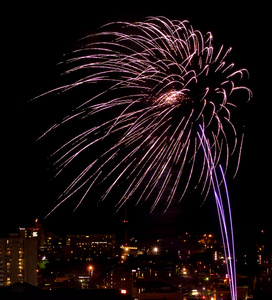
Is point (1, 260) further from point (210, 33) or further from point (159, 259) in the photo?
point (210, 33)

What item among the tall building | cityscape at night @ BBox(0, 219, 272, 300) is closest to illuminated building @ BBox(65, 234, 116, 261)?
cityscape at night @ BBox(0, 219, 272, 300)

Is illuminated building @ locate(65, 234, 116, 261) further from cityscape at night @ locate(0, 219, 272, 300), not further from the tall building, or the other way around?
the tall building

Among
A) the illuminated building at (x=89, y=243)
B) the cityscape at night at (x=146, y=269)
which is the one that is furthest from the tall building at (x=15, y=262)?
the illuminated building at (x=89, y=243)

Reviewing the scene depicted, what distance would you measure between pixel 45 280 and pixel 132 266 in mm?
4997

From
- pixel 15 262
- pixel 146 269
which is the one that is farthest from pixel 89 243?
pixel 146 269

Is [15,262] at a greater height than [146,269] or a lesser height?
greater

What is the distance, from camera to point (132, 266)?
31219 mm

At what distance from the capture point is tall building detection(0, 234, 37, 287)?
28.3 m

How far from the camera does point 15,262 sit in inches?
1167

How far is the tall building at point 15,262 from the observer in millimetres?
28306

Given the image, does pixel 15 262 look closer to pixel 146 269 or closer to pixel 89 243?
pixel 146 269

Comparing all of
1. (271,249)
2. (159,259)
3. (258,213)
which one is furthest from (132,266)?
(258,213)

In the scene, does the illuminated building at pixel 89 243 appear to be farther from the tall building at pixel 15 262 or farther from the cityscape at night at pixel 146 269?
the tall building at pixel 15 262

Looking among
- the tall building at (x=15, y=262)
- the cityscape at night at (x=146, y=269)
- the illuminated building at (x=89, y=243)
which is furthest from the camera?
the illuminated building at (x=89, y=243)
